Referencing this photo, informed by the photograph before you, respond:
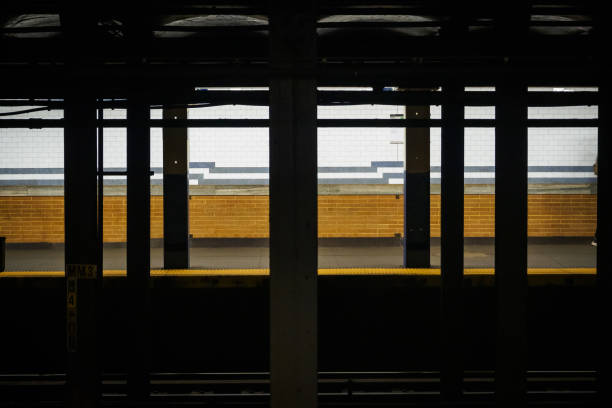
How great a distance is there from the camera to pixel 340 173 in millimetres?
9258

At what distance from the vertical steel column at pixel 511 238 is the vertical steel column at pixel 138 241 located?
252 cm

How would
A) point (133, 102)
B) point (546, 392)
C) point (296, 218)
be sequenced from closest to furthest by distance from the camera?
1. point (296, 218)
2. point (133, 102)
3. point (546, 392)

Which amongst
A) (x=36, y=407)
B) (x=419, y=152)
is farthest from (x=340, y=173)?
(x=36, y=407)

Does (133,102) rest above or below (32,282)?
above

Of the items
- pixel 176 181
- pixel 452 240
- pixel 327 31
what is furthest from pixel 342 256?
pixel 327 31

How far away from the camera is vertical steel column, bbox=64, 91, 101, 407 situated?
231 centimetres

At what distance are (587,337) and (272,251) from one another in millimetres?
5410

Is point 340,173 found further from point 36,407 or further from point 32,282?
point 36,407

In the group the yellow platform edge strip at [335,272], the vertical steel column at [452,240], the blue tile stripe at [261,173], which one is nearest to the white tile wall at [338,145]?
the blue tile stripe at [261,173]

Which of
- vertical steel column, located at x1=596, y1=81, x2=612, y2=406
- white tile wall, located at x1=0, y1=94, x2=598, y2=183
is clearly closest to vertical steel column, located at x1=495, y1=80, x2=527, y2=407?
vertical steel column, located at x1=596, y1=81, x2=612, y2=406

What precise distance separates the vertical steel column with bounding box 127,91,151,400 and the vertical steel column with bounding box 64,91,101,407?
1.07 metres

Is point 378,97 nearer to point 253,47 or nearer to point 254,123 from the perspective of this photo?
point 254,123

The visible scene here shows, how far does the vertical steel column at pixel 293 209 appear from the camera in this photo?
2.15 m

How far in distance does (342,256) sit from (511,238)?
6.00 m
